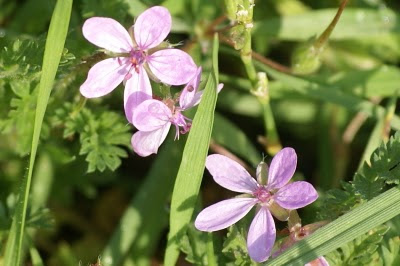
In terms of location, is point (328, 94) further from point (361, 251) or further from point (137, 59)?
point (137, 59)

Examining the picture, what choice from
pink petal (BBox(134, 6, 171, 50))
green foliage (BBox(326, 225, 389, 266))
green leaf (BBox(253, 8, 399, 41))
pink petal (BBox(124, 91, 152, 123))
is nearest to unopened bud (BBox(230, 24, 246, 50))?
pink petal (BBox(134, 6, 171, 50))

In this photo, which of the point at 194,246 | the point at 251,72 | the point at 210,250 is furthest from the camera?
the point at 251,72

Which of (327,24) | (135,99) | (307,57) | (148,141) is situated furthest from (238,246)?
(327,24)

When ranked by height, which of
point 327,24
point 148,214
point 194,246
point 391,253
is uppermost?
point 327,24

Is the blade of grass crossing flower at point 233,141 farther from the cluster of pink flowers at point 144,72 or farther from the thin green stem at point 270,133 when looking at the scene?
the cluster of pink flowers at point 144,72

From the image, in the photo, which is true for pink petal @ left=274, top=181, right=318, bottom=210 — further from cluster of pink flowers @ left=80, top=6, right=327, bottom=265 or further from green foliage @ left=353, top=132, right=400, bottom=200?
green foliage @ left=353, top=132, right=400, bottom=200

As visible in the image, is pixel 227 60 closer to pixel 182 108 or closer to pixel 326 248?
pixel 182 108

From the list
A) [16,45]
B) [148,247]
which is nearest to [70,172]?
[148,247]
